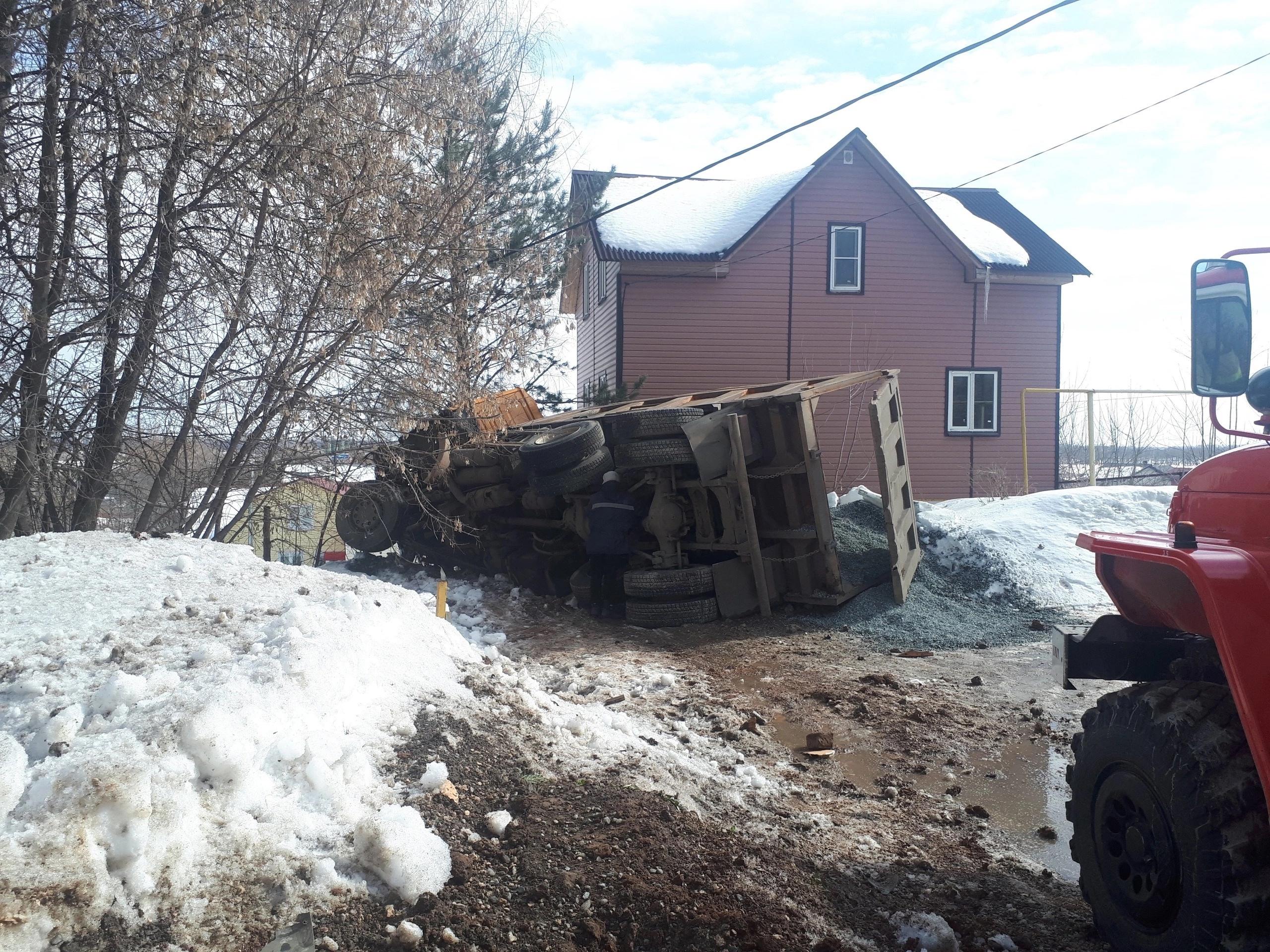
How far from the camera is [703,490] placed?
9.74m

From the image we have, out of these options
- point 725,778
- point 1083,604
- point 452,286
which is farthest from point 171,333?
point 1083,604

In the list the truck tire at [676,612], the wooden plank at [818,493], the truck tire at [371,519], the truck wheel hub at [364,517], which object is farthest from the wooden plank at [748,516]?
the truck wheel hub at [364,517]

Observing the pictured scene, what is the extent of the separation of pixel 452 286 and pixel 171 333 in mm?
2799

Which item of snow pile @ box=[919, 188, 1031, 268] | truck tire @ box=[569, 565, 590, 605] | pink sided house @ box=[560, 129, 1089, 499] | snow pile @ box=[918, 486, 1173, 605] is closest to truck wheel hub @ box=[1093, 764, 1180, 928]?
snow pile @ box=[918, 486, 1173, 605]

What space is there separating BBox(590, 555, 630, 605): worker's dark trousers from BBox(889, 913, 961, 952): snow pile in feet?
22.0

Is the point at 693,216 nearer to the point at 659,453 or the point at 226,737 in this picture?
the point at 659,453

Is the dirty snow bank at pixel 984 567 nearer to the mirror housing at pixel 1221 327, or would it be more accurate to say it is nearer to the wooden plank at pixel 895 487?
the wooden plank at pixel 895 487

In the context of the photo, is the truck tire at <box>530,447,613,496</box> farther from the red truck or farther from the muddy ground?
the red truck

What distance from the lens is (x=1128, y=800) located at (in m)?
3.11

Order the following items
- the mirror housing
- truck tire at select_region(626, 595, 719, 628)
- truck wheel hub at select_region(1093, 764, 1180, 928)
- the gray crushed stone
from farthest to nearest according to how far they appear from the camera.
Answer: truck tire at select_region(626, 595, 719, 628), the gray crushed stone, truck wheel hub at select_region(1093, 764, 1180, 928), the mirror housing

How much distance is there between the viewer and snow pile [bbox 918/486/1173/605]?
10570 mm

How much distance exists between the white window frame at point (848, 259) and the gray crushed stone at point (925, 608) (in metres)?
10.8

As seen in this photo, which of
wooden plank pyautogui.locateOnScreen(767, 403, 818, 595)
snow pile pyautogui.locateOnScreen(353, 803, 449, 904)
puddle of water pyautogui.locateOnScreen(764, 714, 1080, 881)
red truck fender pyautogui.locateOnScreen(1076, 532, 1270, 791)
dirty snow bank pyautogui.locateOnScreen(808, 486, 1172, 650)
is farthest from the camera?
wooden plank pyautogui.locateOnScreen(767, 403, 818, 595)

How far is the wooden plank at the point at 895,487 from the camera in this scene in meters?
9.55
